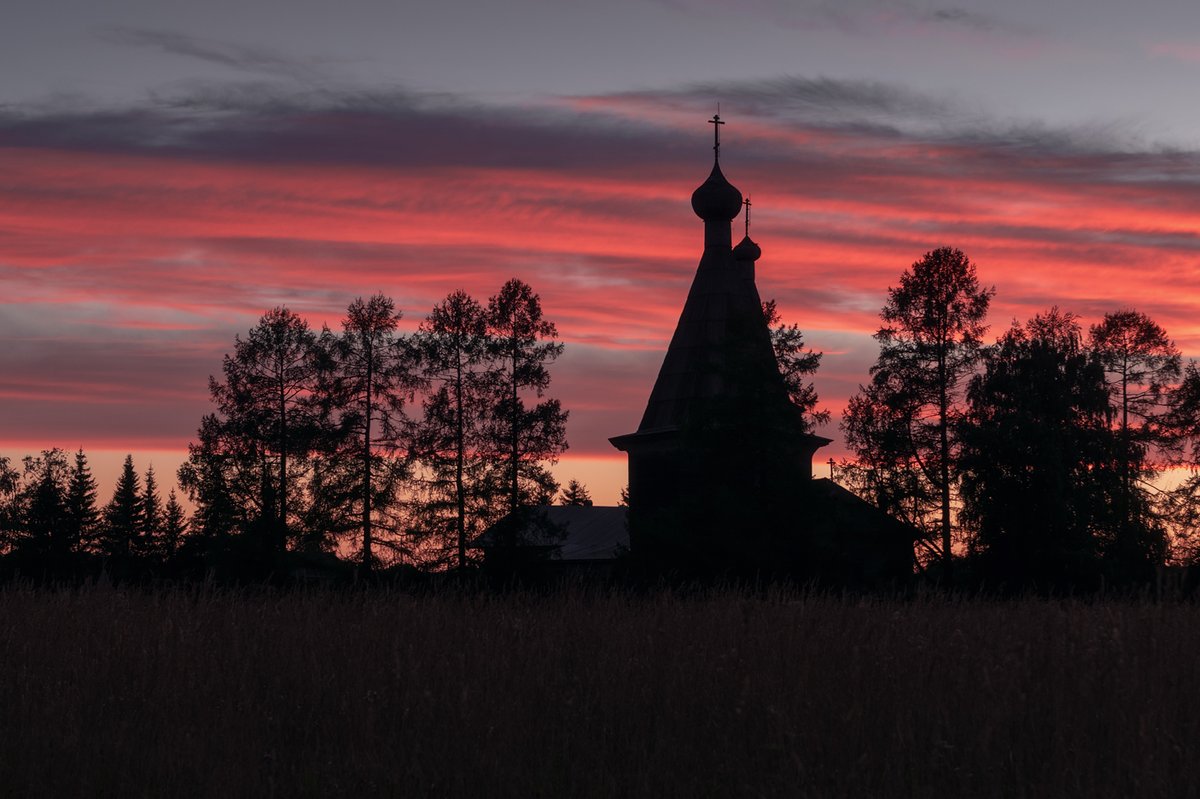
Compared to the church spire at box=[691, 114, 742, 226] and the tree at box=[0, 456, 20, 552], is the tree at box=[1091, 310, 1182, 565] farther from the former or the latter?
the tree at box=[0, 456, 20, 552]

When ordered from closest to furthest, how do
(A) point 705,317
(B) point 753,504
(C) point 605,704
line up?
(C) point 605,704, (B) point 753,504, (A) point 705,317

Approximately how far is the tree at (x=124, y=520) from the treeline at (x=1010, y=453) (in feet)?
143

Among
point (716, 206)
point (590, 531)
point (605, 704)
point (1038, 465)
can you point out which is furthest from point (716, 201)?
point (605, 704)

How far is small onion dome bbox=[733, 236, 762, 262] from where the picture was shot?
145 ft

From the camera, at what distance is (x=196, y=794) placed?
6.46m

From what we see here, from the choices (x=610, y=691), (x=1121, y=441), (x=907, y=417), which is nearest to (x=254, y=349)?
(x=907, y=417)

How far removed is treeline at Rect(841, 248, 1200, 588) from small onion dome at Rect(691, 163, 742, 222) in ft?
21.8

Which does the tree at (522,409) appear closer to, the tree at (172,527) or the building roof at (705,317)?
the building roof at (705,317)

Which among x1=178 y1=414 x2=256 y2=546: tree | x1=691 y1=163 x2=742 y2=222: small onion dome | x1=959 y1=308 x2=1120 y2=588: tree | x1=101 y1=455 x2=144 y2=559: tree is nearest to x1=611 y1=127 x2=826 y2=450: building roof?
x1=691 y1=163 x2=742 y2=222: small onion dome

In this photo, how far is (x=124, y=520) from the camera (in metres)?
67.6

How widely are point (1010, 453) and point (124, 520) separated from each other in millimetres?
51288

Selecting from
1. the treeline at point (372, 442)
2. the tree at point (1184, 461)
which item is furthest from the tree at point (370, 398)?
the tree at point (1184, 461)

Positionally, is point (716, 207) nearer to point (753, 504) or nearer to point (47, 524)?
point (753, 504)

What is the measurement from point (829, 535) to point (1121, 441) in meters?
12.9
